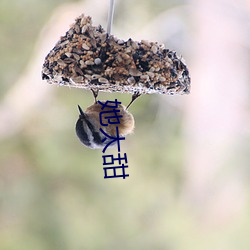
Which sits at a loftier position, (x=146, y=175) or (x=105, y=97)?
(x=105, y=97)

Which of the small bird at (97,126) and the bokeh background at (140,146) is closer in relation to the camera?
the small bird at (97,126)

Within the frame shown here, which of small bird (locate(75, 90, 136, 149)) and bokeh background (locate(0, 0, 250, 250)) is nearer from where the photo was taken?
small bird (locate(75, 90, 136, 149))

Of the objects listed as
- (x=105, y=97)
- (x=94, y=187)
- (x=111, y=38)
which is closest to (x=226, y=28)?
(x=105, y=97)

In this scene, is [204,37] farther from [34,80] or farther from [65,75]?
[65,75]

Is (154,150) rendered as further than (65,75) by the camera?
Yes

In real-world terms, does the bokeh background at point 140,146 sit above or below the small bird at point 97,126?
above

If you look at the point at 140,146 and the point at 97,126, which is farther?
the point at 140,146

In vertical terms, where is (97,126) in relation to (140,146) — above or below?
below

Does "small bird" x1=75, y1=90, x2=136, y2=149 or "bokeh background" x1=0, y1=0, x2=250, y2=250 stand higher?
"bokeh background" x1=0, y1=0, x2=250, y2=250
